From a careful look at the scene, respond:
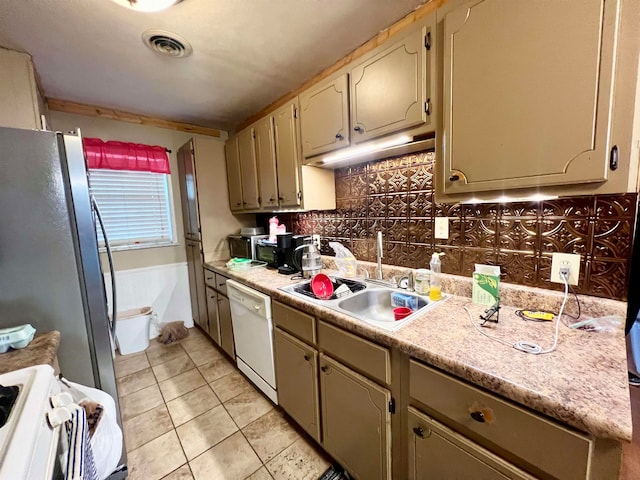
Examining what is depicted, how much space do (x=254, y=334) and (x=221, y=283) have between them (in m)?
0.68

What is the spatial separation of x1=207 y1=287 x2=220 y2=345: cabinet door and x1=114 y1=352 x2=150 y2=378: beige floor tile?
1.99 feet

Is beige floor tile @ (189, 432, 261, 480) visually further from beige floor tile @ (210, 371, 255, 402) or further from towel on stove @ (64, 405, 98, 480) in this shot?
towel on stove @ (64, 405, 98, 480)

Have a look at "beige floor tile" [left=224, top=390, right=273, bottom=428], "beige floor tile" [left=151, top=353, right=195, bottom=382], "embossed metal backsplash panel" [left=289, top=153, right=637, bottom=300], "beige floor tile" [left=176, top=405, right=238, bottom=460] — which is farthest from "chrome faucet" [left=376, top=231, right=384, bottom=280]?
"beige floor tile" [left=151, top=353, right=195, bottom=382]

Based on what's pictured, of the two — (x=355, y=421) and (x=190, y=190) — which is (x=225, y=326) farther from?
(x=355, y=421)

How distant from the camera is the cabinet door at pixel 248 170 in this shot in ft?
7.83

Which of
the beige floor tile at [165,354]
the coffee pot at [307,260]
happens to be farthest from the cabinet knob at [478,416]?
the beige floor tile at [165,354]

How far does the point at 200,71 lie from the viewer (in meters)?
1.89

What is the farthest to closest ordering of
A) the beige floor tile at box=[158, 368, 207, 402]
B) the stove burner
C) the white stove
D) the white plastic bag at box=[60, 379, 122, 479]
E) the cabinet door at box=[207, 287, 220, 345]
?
the cabinet door at box=[207, 287, 220, 345] < the beige floor tile at box=[158, 368, 207, 402] < the white plastic bag at box=[60, 379, 122, 479] < the stove burner < the white stove

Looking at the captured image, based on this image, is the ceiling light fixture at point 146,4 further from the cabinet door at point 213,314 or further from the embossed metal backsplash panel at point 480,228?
the cabinet door at point 213,314

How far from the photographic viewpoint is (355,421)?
1189 mm

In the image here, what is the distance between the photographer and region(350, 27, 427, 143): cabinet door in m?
1.16

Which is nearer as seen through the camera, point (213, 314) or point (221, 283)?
point (221, 283)

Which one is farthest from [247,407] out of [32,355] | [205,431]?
[32,355]

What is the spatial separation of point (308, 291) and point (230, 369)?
4.24 ft
